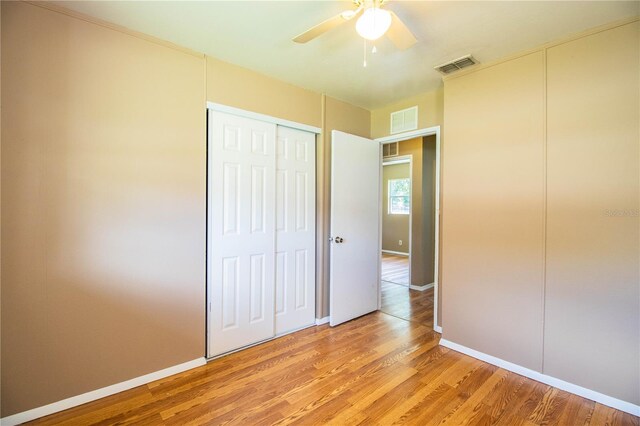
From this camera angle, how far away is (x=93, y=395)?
1821mm

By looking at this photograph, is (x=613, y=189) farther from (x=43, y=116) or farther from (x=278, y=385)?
(x=43, y=116)

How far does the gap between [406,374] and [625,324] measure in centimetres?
142

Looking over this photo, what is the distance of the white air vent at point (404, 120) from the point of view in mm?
3049

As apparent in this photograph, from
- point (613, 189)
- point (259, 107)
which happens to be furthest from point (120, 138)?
point (613, 189)

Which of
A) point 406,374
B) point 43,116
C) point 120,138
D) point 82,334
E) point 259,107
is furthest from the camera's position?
point 259,107

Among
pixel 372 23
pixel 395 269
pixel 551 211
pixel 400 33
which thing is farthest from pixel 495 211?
pixel 395 269

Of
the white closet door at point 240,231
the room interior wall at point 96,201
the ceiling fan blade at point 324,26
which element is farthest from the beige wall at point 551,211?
the room interior wall at point 96,201

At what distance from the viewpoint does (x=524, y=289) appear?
2.15 meters

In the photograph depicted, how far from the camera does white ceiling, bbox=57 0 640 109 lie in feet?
5.52

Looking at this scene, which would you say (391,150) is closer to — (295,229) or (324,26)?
(295,229)

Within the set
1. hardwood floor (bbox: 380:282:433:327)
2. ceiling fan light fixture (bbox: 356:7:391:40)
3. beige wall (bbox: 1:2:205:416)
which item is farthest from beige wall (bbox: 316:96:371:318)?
ceiling fan light fixture (bbox: 356:7:391:40)

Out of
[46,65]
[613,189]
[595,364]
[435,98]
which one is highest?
[435,98]

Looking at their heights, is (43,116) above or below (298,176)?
above

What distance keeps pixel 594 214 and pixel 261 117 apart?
262 centimetres
